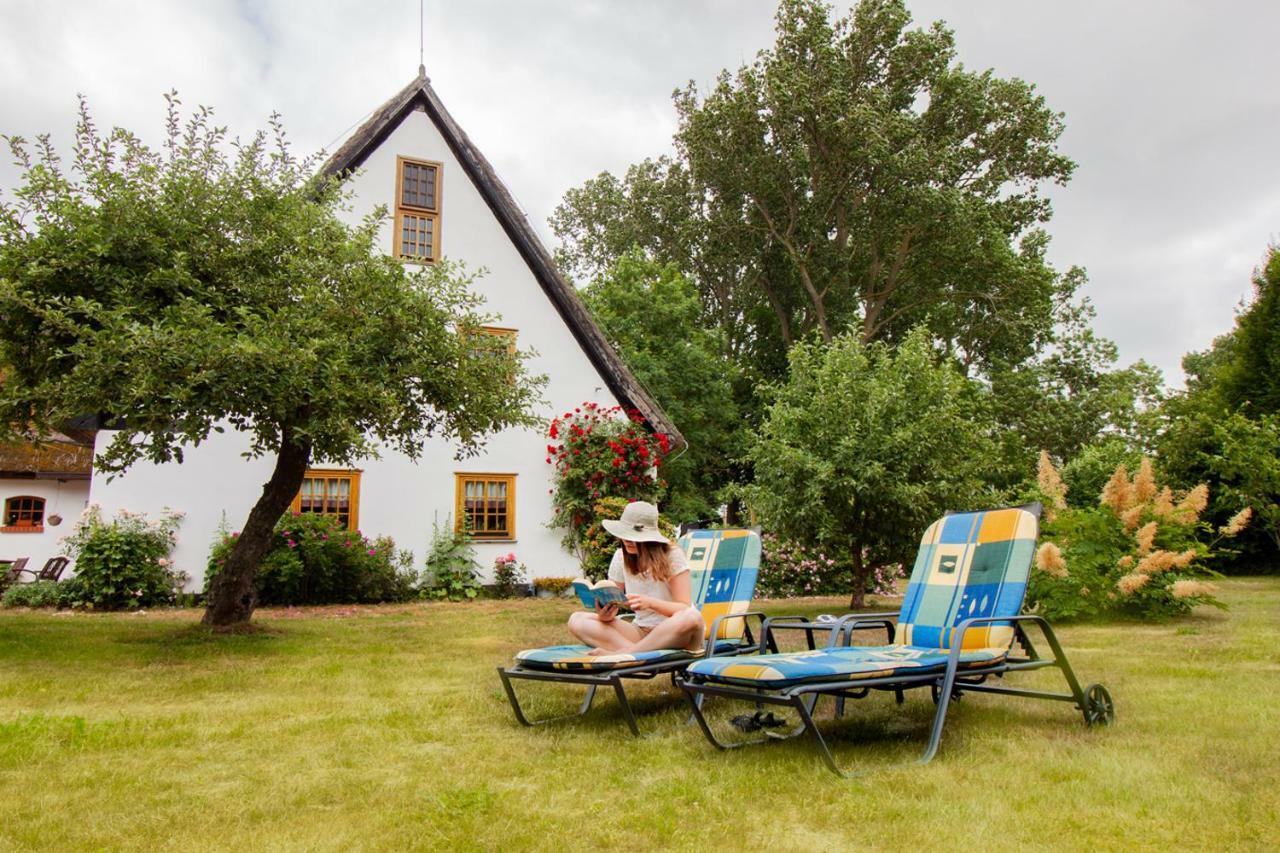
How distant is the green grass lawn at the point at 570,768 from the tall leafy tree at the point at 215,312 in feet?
7.42

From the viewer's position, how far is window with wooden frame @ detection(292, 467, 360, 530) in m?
14.7

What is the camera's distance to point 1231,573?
19703 millimetres

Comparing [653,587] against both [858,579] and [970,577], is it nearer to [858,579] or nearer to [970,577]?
[970,577]

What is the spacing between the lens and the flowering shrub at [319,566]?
44.0 feet

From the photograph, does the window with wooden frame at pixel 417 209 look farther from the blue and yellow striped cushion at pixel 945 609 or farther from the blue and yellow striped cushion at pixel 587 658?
the blue and yellow striped cushion at pixel 945 609

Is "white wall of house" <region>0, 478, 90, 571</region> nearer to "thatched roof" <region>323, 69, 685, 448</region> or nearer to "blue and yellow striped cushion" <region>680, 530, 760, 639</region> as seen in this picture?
"thatched roof" <region>323, 69, 685, 448</region>

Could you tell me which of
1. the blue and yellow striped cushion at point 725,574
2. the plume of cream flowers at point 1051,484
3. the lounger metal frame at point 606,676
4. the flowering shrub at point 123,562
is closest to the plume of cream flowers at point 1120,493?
the plume of cream flowers at point 1051,484

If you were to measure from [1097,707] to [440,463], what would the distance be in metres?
11.8

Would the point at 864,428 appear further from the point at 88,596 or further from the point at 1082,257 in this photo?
the point at 1082,257

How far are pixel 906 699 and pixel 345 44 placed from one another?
30.7ft

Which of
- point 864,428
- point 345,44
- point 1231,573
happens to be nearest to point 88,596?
point 345,44

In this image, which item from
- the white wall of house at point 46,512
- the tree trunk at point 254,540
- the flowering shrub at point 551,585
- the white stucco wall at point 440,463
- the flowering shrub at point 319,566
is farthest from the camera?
the white wall of house at point 46,512

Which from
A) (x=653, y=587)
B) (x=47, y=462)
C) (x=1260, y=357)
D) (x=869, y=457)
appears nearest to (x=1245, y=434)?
(x=1260, y=357)

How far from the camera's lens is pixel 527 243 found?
16.1m
